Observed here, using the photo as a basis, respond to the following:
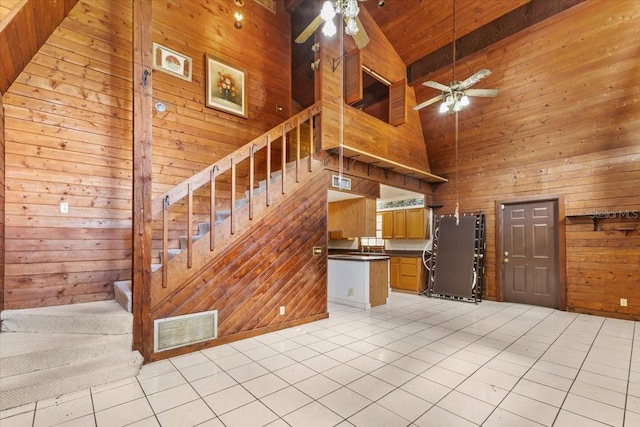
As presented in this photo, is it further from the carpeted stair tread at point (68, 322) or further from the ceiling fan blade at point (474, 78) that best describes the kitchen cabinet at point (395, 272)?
the carpeted stair tread at point (68, 322)

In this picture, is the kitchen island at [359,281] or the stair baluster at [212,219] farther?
the kitchen island at [359,281]

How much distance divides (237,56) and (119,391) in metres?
5.11

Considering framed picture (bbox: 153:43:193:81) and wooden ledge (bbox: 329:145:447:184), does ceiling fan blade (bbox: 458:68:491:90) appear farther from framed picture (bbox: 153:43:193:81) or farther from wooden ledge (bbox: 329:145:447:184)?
framed picture (bbox: 153:43:193:81)

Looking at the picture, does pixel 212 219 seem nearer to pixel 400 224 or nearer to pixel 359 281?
pixel 359 281

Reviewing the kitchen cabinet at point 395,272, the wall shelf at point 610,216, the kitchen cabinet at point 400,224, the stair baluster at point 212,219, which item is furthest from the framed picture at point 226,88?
the wall shelf at point 610,216

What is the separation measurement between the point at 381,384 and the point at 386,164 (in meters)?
4.04

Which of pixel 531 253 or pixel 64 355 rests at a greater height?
pixel 531 253

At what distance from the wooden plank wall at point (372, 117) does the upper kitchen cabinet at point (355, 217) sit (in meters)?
1.05

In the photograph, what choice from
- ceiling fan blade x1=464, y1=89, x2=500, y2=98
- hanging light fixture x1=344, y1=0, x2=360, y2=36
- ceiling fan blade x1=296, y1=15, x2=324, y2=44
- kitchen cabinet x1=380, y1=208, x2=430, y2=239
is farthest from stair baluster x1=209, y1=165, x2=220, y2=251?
kitchen cabinet x1=380, y1=208, x2=430, y2=239

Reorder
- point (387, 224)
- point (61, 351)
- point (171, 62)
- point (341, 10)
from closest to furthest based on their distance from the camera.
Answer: point (61, 351)
point (341, 10)
point (171, 62)
point (387, 224)

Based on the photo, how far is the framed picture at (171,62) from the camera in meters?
4.41

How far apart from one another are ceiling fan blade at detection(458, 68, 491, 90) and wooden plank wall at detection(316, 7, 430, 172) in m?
1.81

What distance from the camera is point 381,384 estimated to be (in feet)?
8.82

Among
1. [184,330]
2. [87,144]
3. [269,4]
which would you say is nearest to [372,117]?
[269,4]
